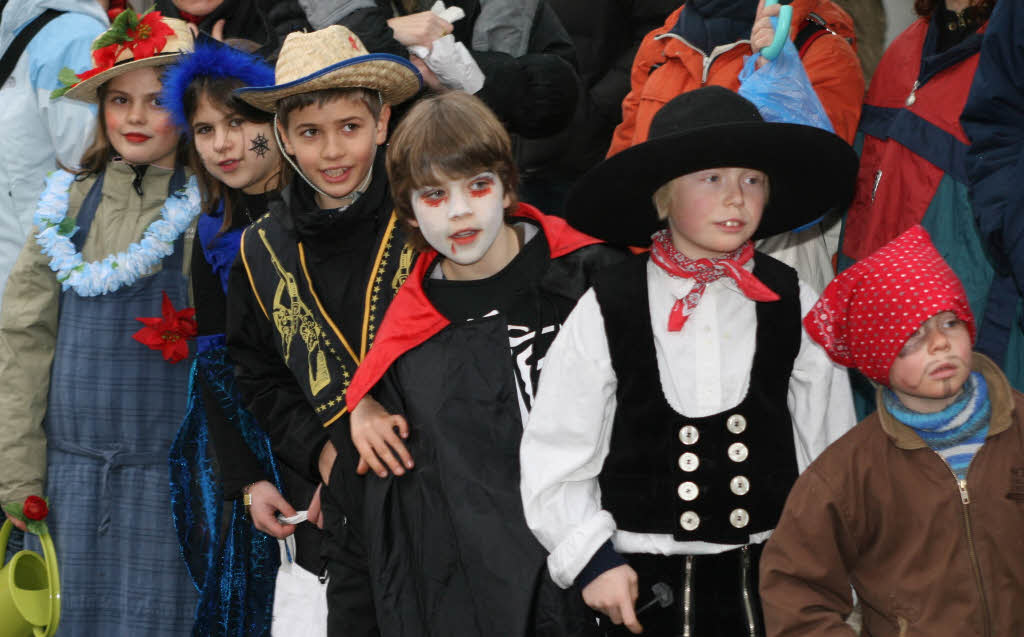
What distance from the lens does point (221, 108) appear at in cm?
→ 396

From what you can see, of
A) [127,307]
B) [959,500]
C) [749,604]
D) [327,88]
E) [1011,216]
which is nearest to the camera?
[959,500]

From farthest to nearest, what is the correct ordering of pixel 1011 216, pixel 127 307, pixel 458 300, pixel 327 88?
pixel 127 307
pixel 327 88
pixel 458 300
pixel 1011 216

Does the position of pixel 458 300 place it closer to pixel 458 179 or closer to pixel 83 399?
pixel 458 179

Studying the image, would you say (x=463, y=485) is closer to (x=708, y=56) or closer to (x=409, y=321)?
(x=409, y=321)

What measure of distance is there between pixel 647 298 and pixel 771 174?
0.43 metres

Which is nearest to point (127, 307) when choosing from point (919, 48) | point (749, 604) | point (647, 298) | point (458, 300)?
point (458, 300)

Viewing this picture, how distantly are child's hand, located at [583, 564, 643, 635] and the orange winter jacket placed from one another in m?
1.41

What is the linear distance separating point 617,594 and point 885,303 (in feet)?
2.86

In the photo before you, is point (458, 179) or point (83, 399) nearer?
point (458, 179)

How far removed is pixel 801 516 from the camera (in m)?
2.49

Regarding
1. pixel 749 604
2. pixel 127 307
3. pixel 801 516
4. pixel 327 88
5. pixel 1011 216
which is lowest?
pixel 749 604

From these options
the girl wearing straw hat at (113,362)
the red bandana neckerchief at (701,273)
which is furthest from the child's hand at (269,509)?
the red bandana neckerchief at (701,273)

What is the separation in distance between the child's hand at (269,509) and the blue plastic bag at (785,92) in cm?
198

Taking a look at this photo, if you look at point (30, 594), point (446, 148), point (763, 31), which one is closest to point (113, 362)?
point (30, 594)
